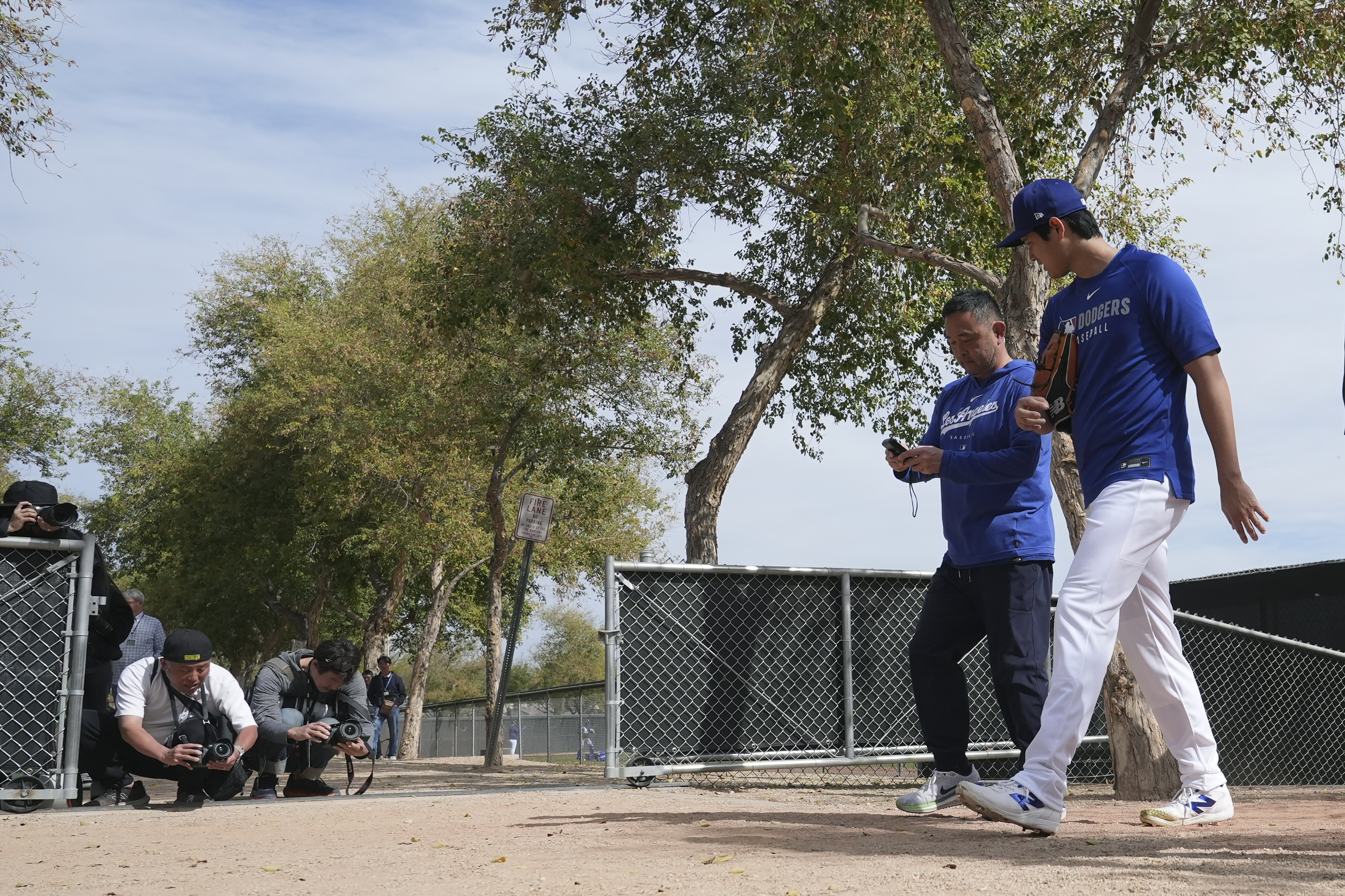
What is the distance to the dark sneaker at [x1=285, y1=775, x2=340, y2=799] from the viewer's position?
7.69 meters

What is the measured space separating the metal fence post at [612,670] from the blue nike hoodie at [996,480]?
2.38m

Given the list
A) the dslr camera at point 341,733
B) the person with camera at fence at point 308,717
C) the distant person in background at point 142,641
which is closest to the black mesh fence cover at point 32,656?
the person with camera at fence at point 308,717

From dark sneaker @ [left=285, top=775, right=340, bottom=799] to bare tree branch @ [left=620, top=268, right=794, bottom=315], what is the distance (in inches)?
316

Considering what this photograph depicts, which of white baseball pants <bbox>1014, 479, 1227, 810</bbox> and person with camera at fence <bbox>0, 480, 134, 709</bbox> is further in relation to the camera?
person with camera at fence <bbox>0, 480, 134, 709</bbox>

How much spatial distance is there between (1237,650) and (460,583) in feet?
85.3

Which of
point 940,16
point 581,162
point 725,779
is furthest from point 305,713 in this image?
point 581,162

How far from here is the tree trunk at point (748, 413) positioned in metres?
12.7

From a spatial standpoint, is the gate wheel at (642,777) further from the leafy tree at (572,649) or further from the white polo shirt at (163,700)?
the leafy tree at (572,649)

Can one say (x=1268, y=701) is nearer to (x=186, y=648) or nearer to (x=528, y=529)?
(x=528, y=529)

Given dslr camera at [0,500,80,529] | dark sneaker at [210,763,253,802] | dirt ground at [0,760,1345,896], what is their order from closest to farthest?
dirt ground at [0,760,1345,896] < dslr camera at [0,500,80,529] < dark sneaker at [210,763,253,802]

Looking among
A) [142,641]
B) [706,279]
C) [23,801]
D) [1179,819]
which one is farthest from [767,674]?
[706,279]

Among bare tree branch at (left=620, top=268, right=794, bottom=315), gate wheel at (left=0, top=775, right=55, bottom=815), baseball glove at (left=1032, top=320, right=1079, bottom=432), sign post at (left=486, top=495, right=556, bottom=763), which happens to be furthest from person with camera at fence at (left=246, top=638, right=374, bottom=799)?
bare tree branch at (left=620, top=268, right=794, bottom=315)

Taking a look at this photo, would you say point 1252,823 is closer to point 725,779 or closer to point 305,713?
point 725,779

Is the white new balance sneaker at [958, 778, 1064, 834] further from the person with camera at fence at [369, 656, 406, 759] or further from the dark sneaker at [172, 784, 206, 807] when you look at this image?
the person with camera at fence at [369, 656, 406, 759]
